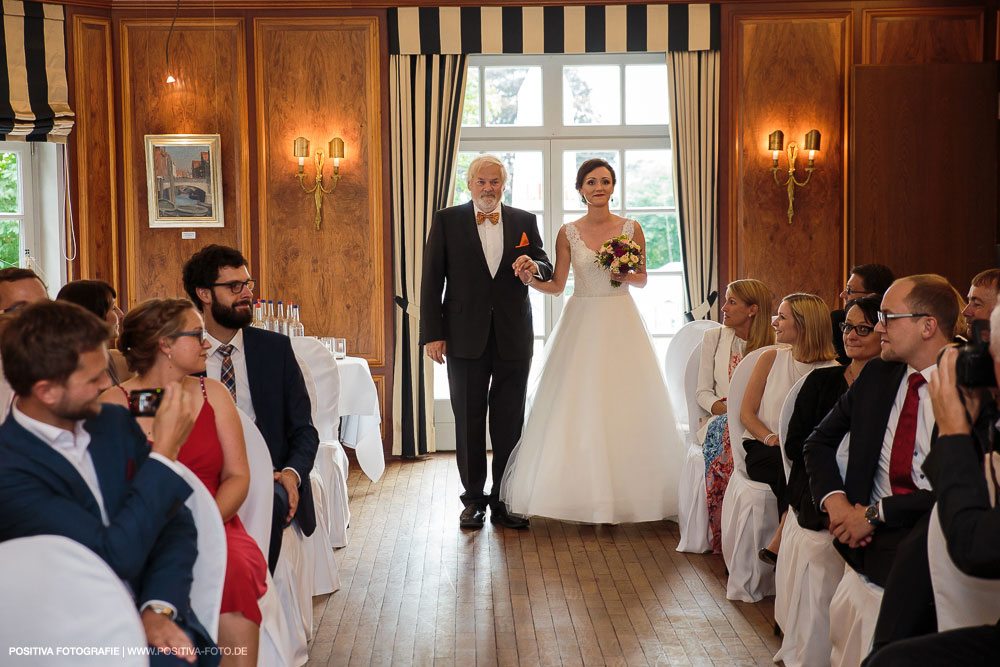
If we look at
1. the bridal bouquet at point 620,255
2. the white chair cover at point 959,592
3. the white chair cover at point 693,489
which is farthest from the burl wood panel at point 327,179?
the white chair cover at point 959,592

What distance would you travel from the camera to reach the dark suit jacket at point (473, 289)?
509 centimetres

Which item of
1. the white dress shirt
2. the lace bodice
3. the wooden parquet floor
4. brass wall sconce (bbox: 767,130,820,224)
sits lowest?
the wooden parquet floor

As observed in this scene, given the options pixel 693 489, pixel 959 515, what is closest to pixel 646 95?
pixel 693 489

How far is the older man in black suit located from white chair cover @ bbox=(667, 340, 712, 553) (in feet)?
2.90

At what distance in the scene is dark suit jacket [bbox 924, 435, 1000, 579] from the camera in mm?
1853

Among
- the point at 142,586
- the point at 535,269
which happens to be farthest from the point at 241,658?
the point at 535,269

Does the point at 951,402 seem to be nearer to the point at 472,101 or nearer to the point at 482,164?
the point at 482,164

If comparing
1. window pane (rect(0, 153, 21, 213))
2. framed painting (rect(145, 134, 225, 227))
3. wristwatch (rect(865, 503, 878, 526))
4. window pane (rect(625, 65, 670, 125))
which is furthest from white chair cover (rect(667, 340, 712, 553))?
window pane (rect(0, 153, 21, 213))

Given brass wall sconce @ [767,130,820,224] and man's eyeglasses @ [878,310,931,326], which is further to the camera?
brass wall sconce @ [767,130,820,224]

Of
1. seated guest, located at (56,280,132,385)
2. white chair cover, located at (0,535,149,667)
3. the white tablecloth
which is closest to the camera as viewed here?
white chair cover, located at (0,535,149,667)

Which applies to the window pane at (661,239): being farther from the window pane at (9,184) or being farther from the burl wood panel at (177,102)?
the window pane at (9,184)

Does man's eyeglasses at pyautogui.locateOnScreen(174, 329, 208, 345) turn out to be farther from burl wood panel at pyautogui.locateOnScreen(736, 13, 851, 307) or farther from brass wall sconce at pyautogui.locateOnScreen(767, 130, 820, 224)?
brass wall sconce at pyautogui.locateOnScreen(767, 130, 820, 224)

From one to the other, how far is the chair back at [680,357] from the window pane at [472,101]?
2.67 metres

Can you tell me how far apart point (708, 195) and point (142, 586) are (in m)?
5.63
